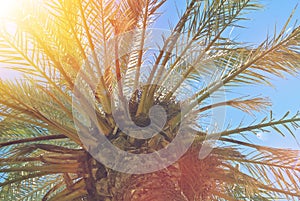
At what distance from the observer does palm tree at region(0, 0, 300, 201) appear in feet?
15.9


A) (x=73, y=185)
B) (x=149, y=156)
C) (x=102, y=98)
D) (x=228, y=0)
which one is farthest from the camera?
(x=228, y=0)

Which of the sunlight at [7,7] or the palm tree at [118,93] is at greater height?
the sunlight at [7,7]

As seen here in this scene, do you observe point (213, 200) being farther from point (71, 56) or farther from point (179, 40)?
point (71, 56)

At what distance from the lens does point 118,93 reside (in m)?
5.38

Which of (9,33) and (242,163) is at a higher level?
(9,33)

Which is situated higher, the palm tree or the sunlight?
the sunlight

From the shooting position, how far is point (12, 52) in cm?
545

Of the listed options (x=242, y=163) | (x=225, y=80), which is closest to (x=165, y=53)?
(x=225, y=80)

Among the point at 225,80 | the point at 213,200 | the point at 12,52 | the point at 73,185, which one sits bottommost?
the point at 213,200

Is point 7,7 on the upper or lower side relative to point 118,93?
upper

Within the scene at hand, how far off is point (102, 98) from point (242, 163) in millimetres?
1894

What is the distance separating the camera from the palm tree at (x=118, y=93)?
486cm

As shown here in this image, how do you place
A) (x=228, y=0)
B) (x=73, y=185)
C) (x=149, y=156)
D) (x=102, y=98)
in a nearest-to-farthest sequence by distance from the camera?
(x=149, y=156) → (x=73, y=185) → (x=102, y=98) → (x=228, y=0)

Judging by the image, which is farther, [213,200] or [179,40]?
[179,40]
